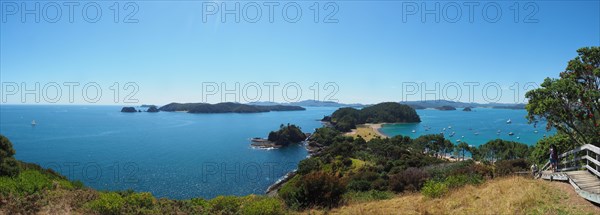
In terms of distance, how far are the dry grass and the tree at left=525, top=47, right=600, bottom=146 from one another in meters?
2.95

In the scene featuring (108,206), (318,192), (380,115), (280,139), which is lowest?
(280,139)

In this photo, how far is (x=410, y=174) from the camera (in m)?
18.9

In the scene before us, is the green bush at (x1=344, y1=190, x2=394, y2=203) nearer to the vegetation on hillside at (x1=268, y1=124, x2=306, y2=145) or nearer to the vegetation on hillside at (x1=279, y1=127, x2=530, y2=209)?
the vegetation on hillside at (x1=279, y1=127, x2=530, y2=209)

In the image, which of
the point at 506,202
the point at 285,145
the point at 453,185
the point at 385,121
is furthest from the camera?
the point at 385,121

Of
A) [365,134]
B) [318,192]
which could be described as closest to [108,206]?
[318,192]

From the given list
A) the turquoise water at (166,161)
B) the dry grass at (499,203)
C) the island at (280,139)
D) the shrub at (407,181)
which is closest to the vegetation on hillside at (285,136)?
the island at (280,139)

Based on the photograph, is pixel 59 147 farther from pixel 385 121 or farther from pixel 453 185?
pixel 385 121

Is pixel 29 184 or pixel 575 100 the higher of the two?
pixel 575 100

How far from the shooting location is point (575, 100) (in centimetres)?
1041

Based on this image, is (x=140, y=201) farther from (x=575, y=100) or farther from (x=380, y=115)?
(x=380, y=115)

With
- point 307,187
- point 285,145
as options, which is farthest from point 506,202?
point 285,145

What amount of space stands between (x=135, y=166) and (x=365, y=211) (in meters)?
56.6

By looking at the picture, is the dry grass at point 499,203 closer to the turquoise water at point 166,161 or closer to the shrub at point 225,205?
the shrub at point 225,205

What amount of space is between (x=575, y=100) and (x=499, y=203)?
5.87 meters
